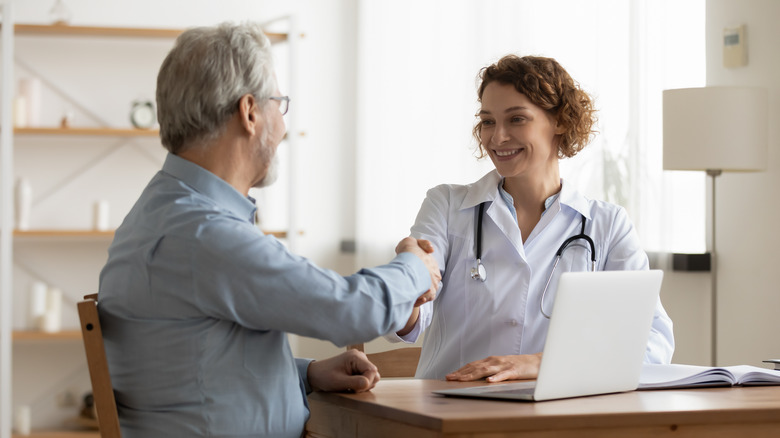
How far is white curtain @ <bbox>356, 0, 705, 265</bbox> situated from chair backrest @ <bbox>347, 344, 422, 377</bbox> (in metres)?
1.62

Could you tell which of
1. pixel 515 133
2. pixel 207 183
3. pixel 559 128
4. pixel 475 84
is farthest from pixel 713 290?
pixel 207 183

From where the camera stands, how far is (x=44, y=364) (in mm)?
4469

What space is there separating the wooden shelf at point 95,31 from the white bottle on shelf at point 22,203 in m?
0.69

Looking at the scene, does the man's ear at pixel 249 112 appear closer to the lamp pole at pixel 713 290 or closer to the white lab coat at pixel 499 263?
the white lab coat at pixel 499 263

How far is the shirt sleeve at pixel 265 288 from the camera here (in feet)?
4.26

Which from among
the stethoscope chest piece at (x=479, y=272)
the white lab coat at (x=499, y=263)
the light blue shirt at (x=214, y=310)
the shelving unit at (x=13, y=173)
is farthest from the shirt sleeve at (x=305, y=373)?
the shelving unit at (x=13, y=173)

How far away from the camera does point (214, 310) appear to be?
1.32m

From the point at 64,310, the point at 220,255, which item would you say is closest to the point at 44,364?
the point at 64,310

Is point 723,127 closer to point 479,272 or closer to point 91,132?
point 479,272

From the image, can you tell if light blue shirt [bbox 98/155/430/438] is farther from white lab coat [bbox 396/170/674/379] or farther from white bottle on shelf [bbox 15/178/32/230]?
white bottle on shelf [bbox 15/178/32/230]

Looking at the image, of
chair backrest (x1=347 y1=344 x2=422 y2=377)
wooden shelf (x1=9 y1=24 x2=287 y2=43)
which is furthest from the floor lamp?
wooden shelf (x1=9 y1=24 x2=287 y2=43)

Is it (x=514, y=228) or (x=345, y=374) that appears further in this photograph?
(x=514, y=228)

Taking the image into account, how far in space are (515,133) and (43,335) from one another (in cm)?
279

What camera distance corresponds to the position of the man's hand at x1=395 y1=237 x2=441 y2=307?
1523 millimetres
